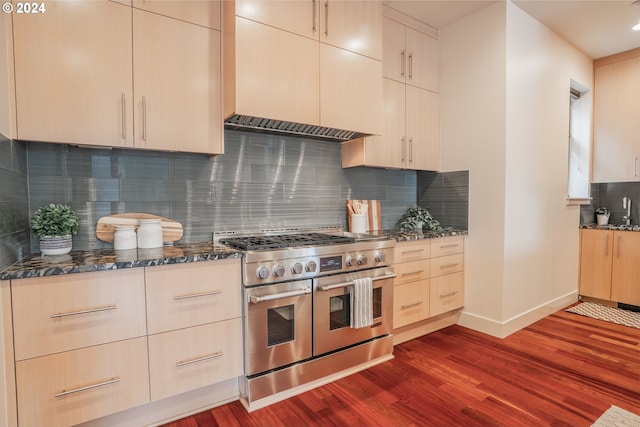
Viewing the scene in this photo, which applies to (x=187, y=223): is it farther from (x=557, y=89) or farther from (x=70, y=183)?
(x=557, y=89)

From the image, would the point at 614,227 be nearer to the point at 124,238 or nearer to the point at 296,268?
the point at 296,268

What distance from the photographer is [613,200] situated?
4.01m

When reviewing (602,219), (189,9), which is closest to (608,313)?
(602,219)

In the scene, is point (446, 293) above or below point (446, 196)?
below

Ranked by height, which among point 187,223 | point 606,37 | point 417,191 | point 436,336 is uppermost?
point 606,37

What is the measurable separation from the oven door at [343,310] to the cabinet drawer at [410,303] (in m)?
0.13

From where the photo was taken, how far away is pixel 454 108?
308 centimetres

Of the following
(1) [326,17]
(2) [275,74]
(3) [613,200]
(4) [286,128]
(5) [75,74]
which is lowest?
(3) [613,200]

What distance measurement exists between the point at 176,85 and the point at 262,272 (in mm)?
1212

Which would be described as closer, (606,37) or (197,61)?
(197,61)

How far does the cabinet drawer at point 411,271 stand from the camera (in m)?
2.55

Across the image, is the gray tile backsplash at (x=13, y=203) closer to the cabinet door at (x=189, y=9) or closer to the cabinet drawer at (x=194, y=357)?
the cabinet drawer at (x=194, y=357)

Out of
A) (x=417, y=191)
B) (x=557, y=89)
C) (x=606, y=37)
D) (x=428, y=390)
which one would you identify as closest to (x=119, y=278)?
(x=428, y=390)

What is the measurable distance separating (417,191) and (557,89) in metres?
Result: 1.71
